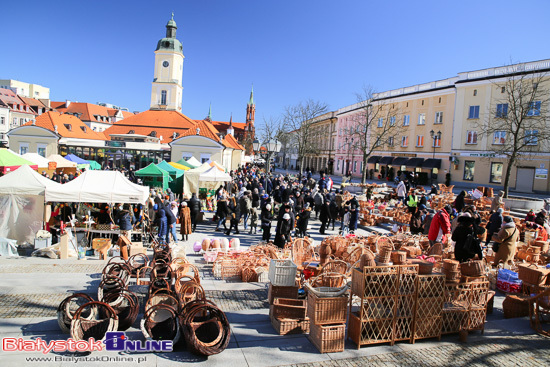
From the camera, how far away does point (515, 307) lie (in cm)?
721

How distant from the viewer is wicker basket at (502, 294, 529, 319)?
718cm

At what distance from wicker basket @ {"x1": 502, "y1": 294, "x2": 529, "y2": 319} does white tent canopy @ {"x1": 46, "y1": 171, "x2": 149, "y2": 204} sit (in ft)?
33.6

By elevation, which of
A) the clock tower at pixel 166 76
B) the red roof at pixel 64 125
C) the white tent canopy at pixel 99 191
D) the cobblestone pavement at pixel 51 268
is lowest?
the cobblestone pavement at pixel 51 268

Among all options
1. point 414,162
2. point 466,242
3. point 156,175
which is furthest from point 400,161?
point 466,242

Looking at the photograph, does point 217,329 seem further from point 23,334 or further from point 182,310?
point 23,334

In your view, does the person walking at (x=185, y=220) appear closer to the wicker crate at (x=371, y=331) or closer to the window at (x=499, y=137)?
the wicker crate at (x=371, y=331)

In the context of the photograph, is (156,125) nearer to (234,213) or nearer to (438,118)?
(438,118)

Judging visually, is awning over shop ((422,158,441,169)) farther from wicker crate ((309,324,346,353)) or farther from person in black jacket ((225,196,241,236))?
wicker crate ((309,324,346,353))

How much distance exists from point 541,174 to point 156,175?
96.0ft

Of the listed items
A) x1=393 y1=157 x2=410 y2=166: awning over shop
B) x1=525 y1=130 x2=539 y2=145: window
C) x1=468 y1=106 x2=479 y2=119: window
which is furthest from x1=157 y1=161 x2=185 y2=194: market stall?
x1=468 y1=106 x2=479 y2=119: window

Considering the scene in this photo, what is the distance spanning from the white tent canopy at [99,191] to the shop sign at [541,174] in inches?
1204

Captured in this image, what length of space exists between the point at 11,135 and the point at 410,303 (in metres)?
44.1

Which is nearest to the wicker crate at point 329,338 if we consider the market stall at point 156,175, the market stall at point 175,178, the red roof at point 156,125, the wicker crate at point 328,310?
the wicker crate at point 328,310

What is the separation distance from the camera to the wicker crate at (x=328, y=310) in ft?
18.4
